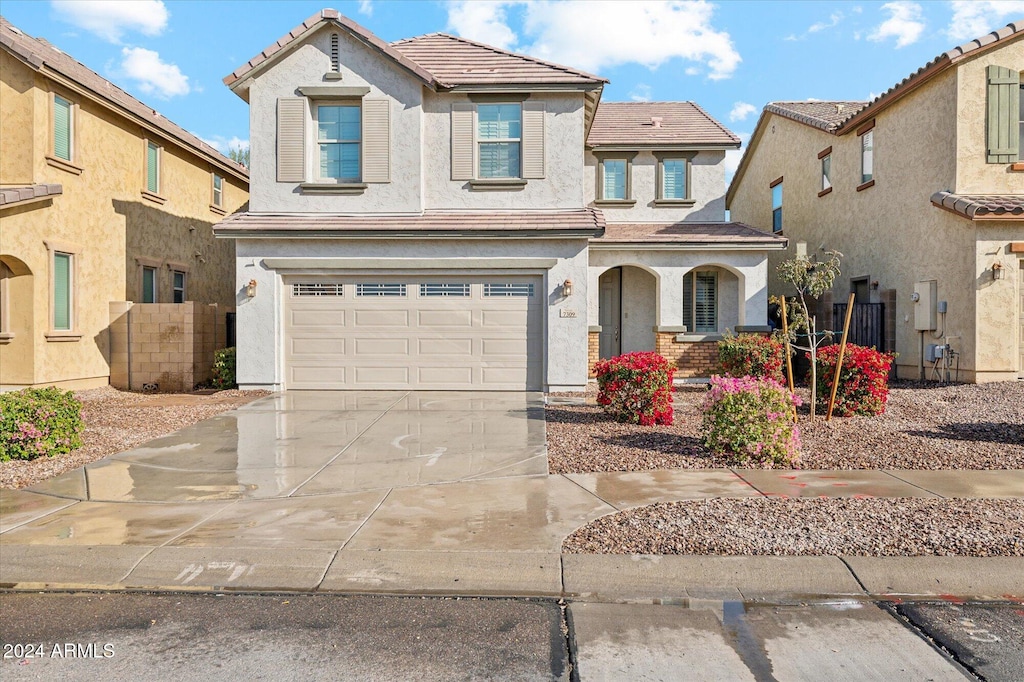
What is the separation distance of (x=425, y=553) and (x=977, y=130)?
1506 cm

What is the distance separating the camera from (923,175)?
51.2ft

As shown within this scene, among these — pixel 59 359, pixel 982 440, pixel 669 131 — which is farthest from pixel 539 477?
pixel 669 131

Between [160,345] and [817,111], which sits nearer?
[160,345]

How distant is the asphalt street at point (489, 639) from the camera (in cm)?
367

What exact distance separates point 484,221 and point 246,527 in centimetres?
962

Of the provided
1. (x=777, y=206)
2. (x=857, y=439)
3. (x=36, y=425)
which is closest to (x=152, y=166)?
(x=36, y=425)

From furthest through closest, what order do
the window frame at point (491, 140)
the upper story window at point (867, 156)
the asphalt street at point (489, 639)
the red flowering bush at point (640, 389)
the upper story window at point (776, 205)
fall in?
1. the upper story window at point (776, 205)
2. the upper story window at point (867, 156)
3. the window frame at point (491, 140)
4. the red flowering bush at point (640, 389)
5. the asphalt street at point (489, 639)

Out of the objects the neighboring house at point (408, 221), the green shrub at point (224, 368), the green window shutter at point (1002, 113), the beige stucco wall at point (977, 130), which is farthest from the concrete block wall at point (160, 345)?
the green window shutter at point (1002, 113)

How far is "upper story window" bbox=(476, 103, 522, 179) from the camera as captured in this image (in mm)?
14867

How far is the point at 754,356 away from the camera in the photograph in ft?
→ 47.3

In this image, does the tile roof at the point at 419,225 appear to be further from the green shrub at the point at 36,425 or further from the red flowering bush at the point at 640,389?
the green shrub at the point at 36,425

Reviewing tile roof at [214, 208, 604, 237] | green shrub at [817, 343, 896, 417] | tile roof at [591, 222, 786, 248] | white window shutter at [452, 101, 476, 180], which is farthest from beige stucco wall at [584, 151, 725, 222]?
green shrub at [817, 343, 896, 417]

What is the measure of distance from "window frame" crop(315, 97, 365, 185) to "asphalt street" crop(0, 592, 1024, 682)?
37.5 ft

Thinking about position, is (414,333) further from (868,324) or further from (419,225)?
(868,324)
